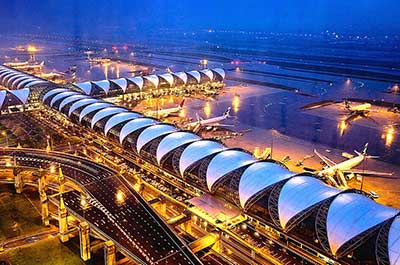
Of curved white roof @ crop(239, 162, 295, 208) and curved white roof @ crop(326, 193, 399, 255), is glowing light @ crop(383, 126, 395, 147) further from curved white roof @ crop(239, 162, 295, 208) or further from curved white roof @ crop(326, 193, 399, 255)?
curved white roof @ crop(326, 193, 399, 255)

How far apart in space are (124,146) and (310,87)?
9358 cm

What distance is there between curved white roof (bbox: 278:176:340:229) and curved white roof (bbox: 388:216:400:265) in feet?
22.3

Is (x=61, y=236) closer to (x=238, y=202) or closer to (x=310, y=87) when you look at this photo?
(x=238, y=202)

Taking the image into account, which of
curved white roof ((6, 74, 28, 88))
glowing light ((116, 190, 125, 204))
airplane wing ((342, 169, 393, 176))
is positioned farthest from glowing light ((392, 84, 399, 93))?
curved white roof ((6, 74, 28, 88))

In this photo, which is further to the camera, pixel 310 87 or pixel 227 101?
pixel 310 87

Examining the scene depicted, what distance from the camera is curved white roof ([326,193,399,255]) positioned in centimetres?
3406

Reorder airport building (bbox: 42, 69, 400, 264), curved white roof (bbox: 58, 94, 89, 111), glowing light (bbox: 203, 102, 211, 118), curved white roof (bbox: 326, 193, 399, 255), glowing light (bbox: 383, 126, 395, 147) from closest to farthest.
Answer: airport building (bbox: 42, 69, 400, 264)
curved white roof (bbox: 326, 193, 399, 255)
glowing light (bbox: 383, 126, 395, 147)
curved white roof (bbox: 58, 94, 89, 111)
glowing light (bbox: 203, 102, 211, 118)

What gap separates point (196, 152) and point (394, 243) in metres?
26.6

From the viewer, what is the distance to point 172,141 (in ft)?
179

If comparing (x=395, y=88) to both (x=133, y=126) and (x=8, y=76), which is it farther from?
(x=8, y=76)

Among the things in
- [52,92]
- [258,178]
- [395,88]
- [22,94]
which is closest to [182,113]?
[52,92]

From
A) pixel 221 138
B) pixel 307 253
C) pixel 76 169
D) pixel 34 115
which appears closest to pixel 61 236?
pixel 76 169

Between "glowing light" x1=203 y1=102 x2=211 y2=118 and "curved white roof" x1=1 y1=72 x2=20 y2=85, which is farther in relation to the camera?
"curved white roof" x1=1 y1=72 x2=20 y2=85

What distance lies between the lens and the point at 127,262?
1538 inches
